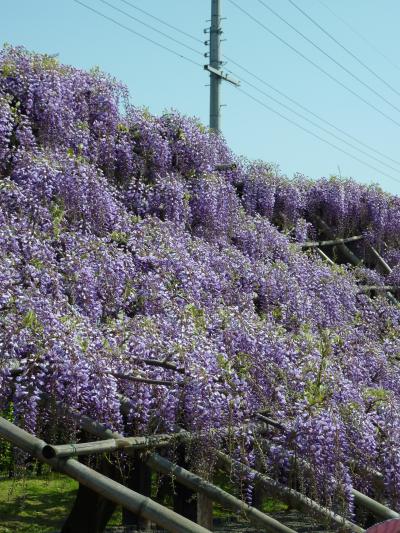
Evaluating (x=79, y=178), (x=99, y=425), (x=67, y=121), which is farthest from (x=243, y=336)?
(x=67, y=121)

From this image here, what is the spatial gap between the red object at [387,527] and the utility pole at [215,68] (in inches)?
312

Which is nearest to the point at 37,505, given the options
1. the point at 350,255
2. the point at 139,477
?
the point at 139,477

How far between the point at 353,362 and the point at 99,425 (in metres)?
3.36

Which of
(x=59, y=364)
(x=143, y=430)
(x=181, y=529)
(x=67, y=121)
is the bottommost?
(x=181, y=529)

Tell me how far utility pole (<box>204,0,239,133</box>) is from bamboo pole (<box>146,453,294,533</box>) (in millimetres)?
6239

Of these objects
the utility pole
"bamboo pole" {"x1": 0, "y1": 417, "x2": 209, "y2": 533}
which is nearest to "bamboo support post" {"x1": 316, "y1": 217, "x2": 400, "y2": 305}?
the utility pole

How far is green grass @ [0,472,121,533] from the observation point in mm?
7702

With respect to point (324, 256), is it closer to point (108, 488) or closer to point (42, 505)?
point (42, 505)

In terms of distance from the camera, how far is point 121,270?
7215 mm

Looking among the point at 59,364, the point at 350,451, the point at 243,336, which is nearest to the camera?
Result: the point at 59,364

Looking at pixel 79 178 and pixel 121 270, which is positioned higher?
pixel 79 178

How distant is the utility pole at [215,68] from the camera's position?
1145 centimetres

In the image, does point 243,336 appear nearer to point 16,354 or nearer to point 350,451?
point 350,451

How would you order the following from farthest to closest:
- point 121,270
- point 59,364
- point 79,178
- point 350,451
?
point 79,178
point 121,270
point 350,451
point 59,364
